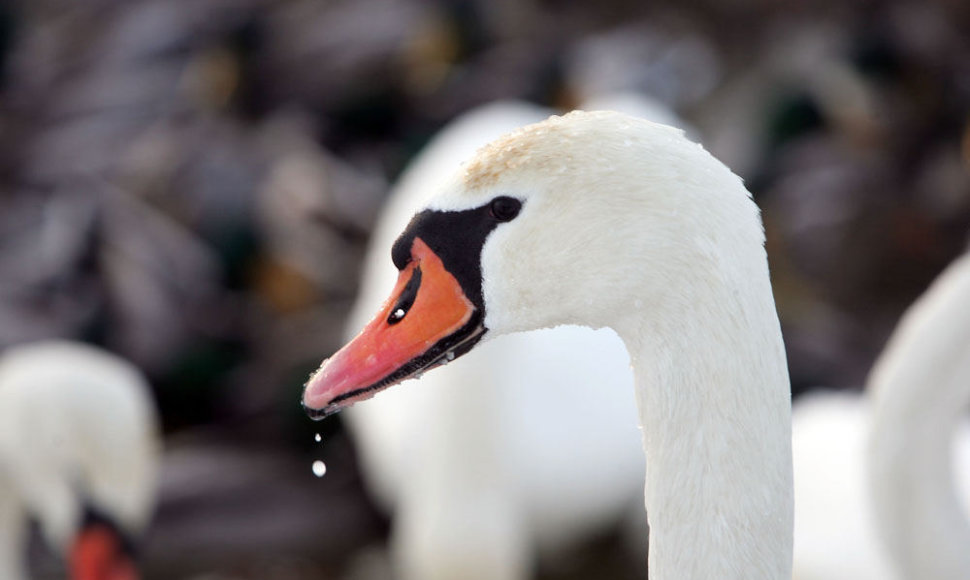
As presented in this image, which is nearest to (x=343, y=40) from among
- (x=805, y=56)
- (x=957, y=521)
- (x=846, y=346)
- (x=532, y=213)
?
(x=805, y=56)

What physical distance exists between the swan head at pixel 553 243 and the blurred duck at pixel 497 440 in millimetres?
2053

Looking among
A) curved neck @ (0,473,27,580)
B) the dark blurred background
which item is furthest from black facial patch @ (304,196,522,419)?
the dark blurred background

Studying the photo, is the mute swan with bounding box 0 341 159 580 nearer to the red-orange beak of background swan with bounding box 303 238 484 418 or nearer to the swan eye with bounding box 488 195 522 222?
the red-orange beak of background swan with bounding box 303 238 484 418

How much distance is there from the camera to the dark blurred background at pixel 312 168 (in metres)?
5.87

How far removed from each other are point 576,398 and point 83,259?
2.39 m

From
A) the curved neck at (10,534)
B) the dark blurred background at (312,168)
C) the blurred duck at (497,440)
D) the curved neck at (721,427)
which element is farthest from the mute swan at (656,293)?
the dark blurred background at (312,168)

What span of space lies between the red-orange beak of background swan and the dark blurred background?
142 inches

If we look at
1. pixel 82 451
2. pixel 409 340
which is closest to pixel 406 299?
pixel 409 340

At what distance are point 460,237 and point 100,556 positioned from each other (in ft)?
7.50

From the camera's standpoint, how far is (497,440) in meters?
3.97

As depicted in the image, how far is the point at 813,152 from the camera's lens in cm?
691

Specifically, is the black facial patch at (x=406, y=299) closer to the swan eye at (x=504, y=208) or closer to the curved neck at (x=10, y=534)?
the swan eye at (x=504, y=208)

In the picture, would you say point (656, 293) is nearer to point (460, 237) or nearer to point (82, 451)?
point (460, 237)

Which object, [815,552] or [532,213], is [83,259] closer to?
[815,552]
